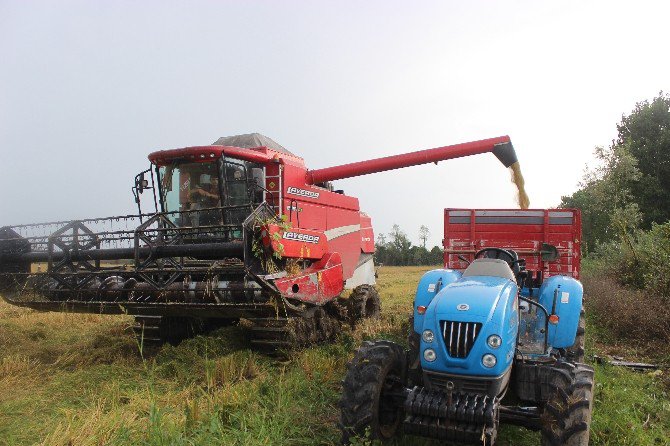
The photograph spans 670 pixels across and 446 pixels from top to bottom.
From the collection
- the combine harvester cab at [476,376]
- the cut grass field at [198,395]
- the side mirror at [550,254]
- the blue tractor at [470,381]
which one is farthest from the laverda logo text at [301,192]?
the blue tractor at [470,381]

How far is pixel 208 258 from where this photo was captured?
7.16m

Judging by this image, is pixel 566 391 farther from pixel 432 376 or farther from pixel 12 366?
pixel 12 366

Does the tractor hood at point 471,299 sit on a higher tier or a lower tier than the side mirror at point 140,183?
lower

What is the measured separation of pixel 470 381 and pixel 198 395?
3.00 meters

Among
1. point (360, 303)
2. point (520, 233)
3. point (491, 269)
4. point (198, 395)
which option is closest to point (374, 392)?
point (491, 269)

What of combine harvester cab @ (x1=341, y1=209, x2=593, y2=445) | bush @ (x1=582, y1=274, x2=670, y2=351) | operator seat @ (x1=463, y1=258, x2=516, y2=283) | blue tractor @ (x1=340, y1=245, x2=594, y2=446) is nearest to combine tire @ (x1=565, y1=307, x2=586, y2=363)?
combine harvester cab @ (x1=341, y1=209, x2=593, y2=445)

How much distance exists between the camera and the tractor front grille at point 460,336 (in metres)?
3.50

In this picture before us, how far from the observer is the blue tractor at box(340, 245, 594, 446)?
3291 millimetres

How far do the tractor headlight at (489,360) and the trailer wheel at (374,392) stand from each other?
0.75m

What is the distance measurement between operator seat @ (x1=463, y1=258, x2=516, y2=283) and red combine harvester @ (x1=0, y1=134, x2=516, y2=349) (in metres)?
2.64

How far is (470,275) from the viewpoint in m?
4.32

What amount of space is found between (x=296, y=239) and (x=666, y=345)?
561 centimetres

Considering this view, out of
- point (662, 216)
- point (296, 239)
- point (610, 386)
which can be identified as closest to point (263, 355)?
point (296, 239)

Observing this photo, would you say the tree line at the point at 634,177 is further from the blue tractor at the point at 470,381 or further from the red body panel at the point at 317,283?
the blue tractor at the point at 470,381
